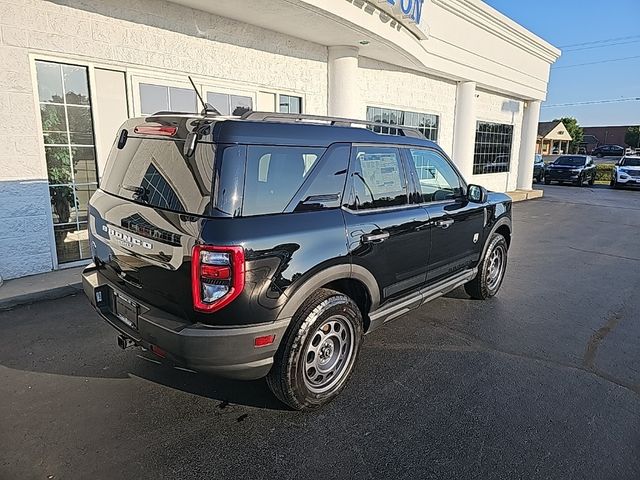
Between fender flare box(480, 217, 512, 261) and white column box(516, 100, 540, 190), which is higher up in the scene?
white column box(516, 100, 540, 190)

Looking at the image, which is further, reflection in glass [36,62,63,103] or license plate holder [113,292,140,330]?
reflection in glass [36,62,63,103]

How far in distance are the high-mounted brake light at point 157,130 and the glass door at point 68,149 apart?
341cm

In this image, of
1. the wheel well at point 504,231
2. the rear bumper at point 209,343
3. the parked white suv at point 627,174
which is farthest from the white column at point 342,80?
the parked white suv at point 627,174

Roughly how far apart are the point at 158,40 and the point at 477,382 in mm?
6185

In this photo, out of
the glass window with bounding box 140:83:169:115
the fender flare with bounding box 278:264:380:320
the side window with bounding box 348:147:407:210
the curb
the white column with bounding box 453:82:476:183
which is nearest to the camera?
the fender flare with bounding box 278:264:380:320

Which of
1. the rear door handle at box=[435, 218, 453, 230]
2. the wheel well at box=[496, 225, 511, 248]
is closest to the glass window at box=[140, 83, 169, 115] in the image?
the rear door handle at box=[435, 218, 453, 230]

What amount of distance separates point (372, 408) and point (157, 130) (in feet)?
8.03

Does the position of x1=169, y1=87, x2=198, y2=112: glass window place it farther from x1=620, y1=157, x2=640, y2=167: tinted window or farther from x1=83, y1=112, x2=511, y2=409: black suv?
x1=620, y1=157, x2=640, y2=167: tinted window

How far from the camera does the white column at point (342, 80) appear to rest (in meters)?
8.86

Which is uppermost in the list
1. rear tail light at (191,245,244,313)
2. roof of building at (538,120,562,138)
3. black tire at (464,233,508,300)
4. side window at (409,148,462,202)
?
roof of building at (538,120,562,138)

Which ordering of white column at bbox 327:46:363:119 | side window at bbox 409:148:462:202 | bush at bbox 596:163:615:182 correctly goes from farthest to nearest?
bush at bbox 596:163:615:182, white column at bbox 327:46:363:119, side window at bbox 409:148:462:202

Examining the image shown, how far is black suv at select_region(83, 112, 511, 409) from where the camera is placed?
8.27ft

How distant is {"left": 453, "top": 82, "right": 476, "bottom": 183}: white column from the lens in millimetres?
12898

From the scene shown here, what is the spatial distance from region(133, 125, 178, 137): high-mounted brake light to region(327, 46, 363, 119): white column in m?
6.39
